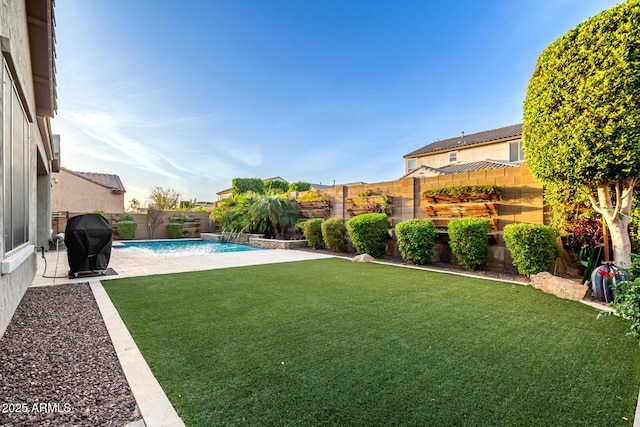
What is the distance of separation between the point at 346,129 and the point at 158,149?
426 inches

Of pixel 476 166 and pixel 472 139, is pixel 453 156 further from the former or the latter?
pixel 476 166

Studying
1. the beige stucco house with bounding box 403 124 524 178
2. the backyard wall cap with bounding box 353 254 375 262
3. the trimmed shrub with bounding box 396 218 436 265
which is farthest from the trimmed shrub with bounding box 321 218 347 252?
the beige stucco house with bounding box 403 124 524 178

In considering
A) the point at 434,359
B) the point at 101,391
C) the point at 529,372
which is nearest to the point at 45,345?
the point at 101,391

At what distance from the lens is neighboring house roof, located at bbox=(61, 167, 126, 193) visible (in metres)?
24.6

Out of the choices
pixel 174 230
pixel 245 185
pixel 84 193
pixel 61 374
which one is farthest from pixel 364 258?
pixel 245 185

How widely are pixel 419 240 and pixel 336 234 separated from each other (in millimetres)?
3479

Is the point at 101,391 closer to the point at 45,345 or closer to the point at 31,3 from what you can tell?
the point at 45,345

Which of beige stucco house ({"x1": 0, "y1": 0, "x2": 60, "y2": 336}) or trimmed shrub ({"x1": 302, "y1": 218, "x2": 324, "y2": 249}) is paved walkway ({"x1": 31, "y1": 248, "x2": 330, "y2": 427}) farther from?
trimmed shrub ({"x1": 302, "y1": 218, "x2": 324, "y2": 249})

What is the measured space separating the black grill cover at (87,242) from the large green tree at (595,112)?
350 inches

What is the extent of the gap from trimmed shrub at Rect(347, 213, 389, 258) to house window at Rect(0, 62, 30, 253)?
7.75m

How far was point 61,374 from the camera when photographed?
8.10 ft

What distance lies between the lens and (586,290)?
4859 millimetres

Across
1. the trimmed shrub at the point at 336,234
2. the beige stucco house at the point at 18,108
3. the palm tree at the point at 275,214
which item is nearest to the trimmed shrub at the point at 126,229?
the palm tree at the point at 275,214

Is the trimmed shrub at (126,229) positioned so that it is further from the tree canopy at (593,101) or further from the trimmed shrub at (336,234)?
the tree canopy at (593,101)
